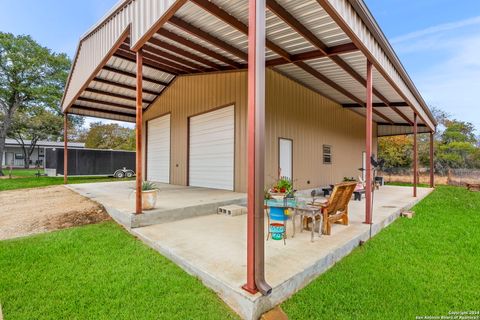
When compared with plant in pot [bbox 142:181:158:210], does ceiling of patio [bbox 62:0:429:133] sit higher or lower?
higher

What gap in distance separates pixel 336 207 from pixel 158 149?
9697mm

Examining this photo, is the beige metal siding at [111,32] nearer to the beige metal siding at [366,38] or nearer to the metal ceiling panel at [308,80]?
the beige metal siding at [366,38]

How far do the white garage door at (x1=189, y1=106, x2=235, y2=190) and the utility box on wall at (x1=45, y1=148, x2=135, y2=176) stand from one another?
930 cm

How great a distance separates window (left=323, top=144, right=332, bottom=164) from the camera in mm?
10656

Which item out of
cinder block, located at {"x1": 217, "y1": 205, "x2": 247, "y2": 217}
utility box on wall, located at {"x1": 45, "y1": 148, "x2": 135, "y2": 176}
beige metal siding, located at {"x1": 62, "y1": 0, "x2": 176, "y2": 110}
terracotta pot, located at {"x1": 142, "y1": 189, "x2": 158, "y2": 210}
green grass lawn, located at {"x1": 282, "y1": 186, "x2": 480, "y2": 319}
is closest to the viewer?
green grass lawn, located at {"x1": 282, "y1": 186, "x2": 480, "y2": 319}

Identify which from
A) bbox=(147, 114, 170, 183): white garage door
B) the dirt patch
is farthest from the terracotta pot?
bbox=(147, 114, 170, 183): white garage door

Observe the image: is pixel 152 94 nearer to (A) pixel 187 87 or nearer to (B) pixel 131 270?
(A) pixel 187 87

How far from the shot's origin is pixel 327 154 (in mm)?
10867

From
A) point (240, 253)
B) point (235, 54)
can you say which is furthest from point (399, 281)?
point (235, 54)

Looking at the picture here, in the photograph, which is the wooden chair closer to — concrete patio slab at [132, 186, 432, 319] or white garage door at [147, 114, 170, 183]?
concrete patio slab at [132, 186, 432, 319]

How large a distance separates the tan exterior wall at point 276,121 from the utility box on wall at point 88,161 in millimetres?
5543

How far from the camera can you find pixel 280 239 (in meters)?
3.71

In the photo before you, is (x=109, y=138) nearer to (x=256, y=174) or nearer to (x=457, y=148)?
(x=256, y=174)

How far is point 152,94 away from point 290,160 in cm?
716
